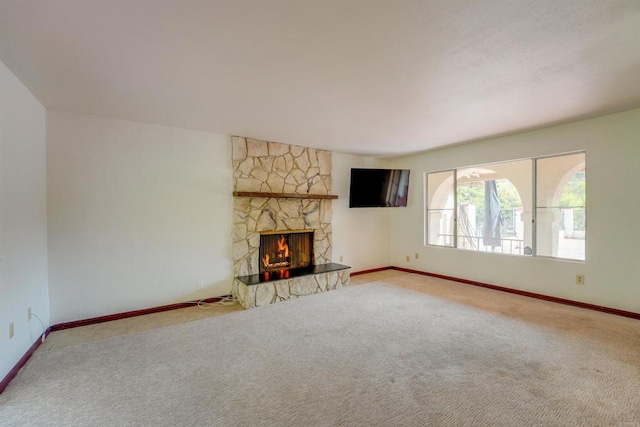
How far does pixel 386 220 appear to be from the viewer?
19.6 ft

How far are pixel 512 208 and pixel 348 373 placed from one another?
13.4ft

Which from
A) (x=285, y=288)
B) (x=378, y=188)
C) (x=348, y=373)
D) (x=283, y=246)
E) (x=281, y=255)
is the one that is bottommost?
(x=348, y=373)

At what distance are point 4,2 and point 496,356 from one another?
398 centimetres

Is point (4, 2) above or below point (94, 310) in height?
above

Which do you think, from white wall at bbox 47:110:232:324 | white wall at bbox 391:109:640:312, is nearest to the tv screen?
white wall at bbox 391:109:640:312

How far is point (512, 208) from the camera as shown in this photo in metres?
4.59

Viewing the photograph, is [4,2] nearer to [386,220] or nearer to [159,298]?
[159,298]

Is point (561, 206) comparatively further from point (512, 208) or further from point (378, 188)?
point (378, 188)

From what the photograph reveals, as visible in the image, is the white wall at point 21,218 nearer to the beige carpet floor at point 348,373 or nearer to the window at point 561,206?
the beige carpet floor at point 348,373

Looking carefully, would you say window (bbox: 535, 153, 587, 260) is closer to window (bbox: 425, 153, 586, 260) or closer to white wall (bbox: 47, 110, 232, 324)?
window (bbox: 425, 153, 586, 260)

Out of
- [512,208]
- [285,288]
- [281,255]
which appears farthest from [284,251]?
[512,208]

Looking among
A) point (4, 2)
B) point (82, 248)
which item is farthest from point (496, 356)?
point (82, 248)

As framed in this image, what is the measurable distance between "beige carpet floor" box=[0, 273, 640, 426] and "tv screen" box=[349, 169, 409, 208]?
7.63ft

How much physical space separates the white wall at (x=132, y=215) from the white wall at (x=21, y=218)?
17cm
